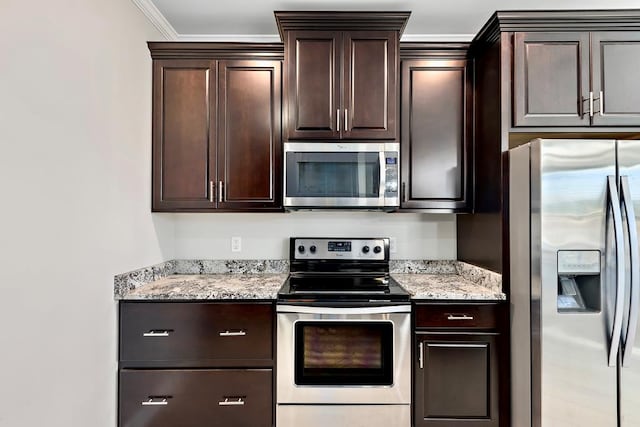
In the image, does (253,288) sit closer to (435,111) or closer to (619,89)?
(435,111)

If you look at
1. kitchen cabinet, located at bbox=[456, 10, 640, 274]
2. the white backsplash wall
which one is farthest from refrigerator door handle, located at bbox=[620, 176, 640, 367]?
the white backsplash wall

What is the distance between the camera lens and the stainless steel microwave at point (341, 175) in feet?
7.07

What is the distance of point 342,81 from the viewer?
2186mm

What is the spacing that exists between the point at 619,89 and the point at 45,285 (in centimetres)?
284

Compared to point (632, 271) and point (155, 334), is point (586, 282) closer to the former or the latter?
point (632, 271)

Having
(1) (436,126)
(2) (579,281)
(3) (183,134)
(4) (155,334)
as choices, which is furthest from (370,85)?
(4) (155,334)

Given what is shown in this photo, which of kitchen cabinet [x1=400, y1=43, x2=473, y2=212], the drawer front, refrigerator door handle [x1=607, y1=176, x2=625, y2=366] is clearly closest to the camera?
refrigerator door handle [x1=607, y1=176, x2=625, y2=366]

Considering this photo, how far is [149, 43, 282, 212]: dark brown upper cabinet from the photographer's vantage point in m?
2.29

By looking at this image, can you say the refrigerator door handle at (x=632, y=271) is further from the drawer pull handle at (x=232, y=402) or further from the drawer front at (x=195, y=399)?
the drawer pull handle at (x=232, y=402)

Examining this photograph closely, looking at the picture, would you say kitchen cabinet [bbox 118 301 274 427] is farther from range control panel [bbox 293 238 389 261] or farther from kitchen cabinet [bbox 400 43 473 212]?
kitchen cabinet [bbox 400 43 473 212]

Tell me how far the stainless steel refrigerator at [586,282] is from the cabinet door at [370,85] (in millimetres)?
842

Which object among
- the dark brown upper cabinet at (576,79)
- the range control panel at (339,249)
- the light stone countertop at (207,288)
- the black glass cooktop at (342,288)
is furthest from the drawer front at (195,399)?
the dark brown upper cabinet at (576,79)

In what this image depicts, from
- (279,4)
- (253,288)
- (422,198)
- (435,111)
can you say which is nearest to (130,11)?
(279,4)

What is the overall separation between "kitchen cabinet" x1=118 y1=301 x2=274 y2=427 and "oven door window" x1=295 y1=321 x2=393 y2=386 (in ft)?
0.63
